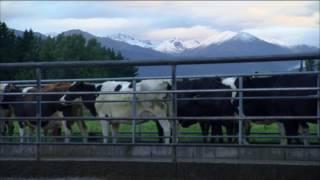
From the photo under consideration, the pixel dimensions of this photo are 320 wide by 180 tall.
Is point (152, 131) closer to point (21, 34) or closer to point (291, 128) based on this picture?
point (291, 128)

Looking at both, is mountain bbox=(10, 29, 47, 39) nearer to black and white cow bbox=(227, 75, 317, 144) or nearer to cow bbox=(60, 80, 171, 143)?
cow bbox=(60, 80, 171, 143)

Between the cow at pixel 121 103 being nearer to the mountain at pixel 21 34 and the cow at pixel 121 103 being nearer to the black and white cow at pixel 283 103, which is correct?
the black and white cow at pixel 283 103

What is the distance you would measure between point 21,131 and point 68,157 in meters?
6.52

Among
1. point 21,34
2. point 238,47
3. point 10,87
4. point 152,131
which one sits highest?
point 21,34

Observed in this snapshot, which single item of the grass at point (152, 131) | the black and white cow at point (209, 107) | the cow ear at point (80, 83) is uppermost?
the cow ear at point (80, 83)

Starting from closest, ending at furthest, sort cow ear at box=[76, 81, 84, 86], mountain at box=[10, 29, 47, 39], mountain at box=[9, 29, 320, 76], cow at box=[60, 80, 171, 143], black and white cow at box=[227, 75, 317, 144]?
mountain at box=[9, 29, 320, 76] < black and white cow at box=[227, 75, 317, 144] < cow at box=[60, 80, 171, 143] < cow ear at box=[76, 81, 84, 86] < mountain at box=[10, 29, 47, 39]

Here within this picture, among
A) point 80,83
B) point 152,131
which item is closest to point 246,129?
point 152,131

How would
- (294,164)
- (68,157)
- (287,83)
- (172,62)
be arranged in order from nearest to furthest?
1. (294,164)
2. (172,62)
3. (68,157)
4. (287,83)

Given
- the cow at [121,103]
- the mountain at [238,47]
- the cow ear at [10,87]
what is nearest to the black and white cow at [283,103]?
the mountain at [238,47]

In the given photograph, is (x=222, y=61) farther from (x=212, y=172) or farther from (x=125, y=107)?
(x=125, y=107)

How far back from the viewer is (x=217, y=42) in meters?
10.6

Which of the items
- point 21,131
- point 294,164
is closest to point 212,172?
point 294,164

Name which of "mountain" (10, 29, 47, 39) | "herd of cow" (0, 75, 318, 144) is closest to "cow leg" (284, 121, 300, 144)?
"herd of cow" (0, 75, 318, 144)

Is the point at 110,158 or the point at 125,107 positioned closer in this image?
the point at 110,158
